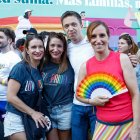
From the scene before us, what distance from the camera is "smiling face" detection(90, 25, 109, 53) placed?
2.83 meters

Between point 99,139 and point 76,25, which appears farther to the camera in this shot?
point 76,25

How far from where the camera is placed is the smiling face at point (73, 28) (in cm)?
347

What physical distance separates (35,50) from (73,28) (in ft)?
1.48

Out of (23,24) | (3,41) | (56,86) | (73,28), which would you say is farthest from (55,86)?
(23,24)

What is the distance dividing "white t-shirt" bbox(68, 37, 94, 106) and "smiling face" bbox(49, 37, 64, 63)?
115 millimetres

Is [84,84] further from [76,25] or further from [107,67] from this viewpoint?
[76,25]

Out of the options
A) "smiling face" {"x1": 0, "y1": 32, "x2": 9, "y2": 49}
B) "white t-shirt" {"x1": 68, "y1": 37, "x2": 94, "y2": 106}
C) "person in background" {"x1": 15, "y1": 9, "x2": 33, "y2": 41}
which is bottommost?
"white t-shirt" {"x1": 68, "y1": 37, "x2": 94, "y2": 106}

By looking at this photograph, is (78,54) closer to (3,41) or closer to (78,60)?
(78,60)

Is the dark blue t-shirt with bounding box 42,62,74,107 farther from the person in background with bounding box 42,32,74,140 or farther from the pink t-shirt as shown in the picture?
the pink t-shirt

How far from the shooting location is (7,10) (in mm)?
5625

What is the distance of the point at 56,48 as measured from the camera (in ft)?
11.3

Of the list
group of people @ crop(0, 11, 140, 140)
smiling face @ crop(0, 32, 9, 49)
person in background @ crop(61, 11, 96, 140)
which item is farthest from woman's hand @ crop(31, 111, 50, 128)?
smiling face @ crop(0, 32, 9, 49)

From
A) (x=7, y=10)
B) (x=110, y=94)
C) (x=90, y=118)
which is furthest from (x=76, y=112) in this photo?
(x=7, y=10)

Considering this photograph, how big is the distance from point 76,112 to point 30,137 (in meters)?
0.51
